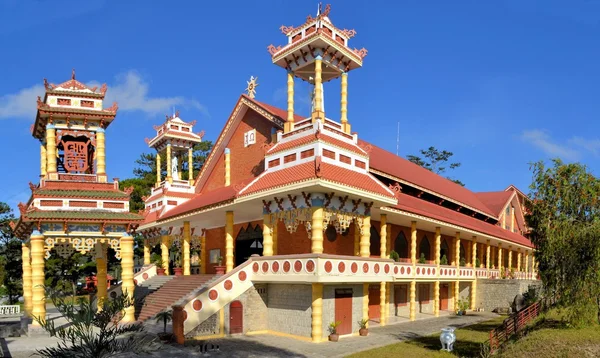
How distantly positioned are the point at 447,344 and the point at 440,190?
16928 mm

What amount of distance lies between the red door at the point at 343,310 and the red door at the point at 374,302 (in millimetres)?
5237

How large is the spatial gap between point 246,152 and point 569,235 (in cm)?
1678

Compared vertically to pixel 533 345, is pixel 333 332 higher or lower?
lower

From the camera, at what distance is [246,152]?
26.5 metres

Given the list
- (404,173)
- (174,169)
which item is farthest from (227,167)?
(404,173)

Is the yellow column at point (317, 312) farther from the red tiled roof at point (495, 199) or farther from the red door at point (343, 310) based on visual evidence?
the red tiled roof at point (495, 199)

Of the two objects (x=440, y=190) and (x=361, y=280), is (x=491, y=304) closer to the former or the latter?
(x=440, y=190)

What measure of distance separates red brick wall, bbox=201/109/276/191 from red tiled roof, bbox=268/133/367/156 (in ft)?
13.2

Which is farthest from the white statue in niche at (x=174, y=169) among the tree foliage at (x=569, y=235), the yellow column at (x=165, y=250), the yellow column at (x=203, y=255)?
the tree foliage at (x=569, y=235)

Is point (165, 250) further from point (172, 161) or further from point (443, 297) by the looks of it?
point (443, 297)

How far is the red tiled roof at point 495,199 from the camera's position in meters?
40.8

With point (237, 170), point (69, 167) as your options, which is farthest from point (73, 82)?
point (237, 170)

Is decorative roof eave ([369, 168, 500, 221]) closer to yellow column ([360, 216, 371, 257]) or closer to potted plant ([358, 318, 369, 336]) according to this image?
yellow column ([360, 216, 371, 257])

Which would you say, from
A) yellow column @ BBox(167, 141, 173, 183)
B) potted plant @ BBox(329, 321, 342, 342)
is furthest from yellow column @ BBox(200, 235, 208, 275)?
potted plant @ BBox(329, 321, 342, 342)
